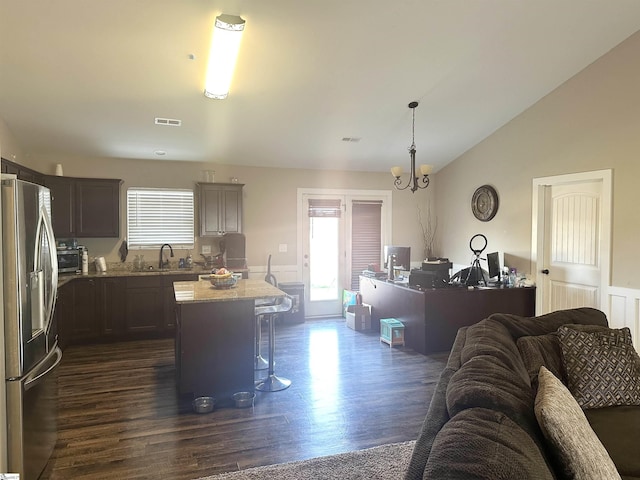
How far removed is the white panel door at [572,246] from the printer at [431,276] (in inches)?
51.8

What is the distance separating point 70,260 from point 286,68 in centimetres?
371

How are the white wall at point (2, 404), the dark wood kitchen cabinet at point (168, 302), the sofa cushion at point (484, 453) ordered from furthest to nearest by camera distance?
the dark wood kitchen cabinet at point (168, 302) → the white wall at point (2, 404) → the sofa cushion at point (484, 453)

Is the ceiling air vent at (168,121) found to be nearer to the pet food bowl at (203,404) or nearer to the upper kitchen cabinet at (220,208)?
the upper kitchen cabinet at (220,208)

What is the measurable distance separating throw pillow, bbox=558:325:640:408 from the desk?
2.40 m

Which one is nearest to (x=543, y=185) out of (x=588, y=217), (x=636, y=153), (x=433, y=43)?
(x=588, y=217)

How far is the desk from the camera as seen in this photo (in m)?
4.80

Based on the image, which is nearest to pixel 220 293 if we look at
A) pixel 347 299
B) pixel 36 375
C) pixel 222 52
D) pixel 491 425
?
pixel 36 375

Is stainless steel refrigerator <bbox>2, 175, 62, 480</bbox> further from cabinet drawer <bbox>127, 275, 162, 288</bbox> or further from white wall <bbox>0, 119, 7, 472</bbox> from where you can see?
cabinet drawer <bbox>127, 275, 162, 288</bbox>

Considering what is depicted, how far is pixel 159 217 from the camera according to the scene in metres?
6.04

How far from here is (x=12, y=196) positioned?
2.19 meters

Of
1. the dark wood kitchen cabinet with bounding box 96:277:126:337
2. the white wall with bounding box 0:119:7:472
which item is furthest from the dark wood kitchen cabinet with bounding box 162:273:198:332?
the white wall with bounding box 0:119:7:472

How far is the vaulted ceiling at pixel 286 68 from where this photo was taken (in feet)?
10.6

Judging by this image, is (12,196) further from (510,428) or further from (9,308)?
(510,428)

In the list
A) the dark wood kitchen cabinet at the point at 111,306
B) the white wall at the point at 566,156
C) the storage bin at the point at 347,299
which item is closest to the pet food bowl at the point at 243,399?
the dark wood kitchen cabinet at the point at 111,306
